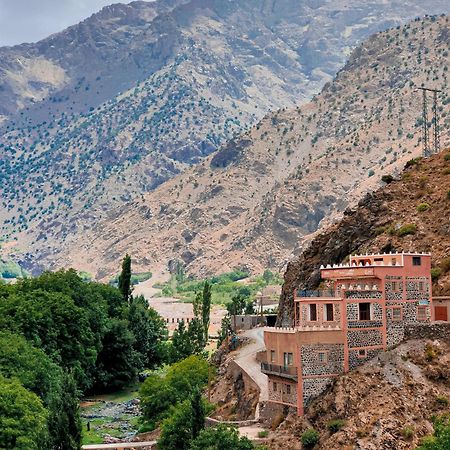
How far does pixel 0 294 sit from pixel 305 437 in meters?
45.8

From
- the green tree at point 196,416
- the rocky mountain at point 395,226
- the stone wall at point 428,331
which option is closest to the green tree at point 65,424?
the green tree at point 196,416

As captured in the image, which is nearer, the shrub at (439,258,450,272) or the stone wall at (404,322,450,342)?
the stone wall at (404,322,450,342)

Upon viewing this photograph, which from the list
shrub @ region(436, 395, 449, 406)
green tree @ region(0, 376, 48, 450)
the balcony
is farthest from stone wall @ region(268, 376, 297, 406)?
green tree @ region(0, 376, 48, 450)

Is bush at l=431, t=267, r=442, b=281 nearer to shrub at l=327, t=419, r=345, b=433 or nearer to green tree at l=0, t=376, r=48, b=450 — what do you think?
shrub at l=327, t=419, r=345, b=433

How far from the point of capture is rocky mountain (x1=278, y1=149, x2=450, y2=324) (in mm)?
78125

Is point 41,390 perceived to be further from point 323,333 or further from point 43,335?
point 323,333

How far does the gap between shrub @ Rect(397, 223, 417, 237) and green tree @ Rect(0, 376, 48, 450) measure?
25756mm

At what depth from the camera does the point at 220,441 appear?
2357 inches

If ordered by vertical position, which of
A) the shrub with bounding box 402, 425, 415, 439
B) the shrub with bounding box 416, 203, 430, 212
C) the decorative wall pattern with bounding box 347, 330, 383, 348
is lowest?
the shrub with bounding box 402, 425, 415, 439

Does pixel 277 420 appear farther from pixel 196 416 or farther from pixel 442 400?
pixel 442 400

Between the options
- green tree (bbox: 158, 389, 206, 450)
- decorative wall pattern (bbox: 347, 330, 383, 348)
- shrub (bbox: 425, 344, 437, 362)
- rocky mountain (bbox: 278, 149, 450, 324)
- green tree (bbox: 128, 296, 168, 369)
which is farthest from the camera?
green tree (bbox: 128, 296, 168, 369)

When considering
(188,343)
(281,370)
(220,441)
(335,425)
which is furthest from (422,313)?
(188,343)

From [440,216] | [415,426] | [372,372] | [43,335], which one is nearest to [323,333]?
[372,372]

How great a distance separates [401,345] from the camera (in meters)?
64.2
